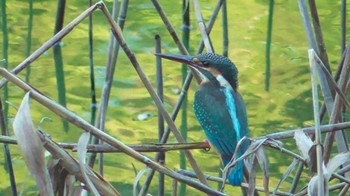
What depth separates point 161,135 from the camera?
374 centimetres

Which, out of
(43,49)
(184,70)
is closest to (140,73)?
(43,49)

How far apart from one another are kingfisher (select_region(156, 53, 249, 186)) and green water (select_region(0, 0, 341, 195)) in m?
1.05

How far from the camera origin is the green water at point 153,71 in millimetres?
4953

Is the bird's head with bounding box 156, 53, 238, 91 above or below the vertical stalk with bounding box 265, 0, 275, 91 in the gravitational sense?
above

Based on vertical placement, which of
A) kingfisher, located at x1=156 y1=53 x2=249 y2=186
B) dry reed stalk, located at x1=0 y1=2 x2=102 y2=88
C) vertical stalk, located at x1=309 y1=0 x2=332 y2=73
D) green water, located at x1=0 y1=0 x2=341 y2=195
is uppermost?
dry reed stalk, located at x1=0 y1=2 x2=102 y2=88

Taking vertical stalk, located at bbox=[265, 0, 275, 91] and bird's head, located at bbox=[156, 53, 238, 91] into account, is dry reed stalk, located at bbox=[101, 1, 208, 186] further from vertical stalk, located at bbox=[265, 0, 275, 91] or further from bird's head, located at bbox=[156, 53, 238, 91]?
vertical stalk, located at bbox=[265, 0, 275, 91]

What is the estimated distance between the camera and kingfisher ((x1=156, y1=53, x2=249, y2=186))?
329cm

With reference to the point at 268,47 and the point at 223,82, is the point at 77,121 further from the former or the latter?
the point at 268,47

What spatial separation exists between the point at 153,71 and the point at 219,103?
2512 millimetres

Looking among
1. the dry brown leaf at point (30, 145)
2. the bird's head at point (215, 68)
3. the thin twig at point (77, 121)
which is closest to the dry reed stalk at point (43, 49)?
the thin twig at point (77, 121)

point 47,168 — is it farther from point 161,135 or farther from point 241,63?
point 241,63

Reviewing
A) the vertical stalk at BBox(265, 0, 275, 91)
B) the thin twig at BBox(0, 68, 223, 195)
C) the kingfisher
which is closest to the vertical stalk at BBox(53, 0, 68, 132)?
the vertical stalk at BBox(265, 0, 275, 91)

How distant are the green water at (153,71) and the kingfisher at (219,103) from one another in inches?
41.4

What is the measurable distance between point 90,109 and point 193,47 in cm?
128
